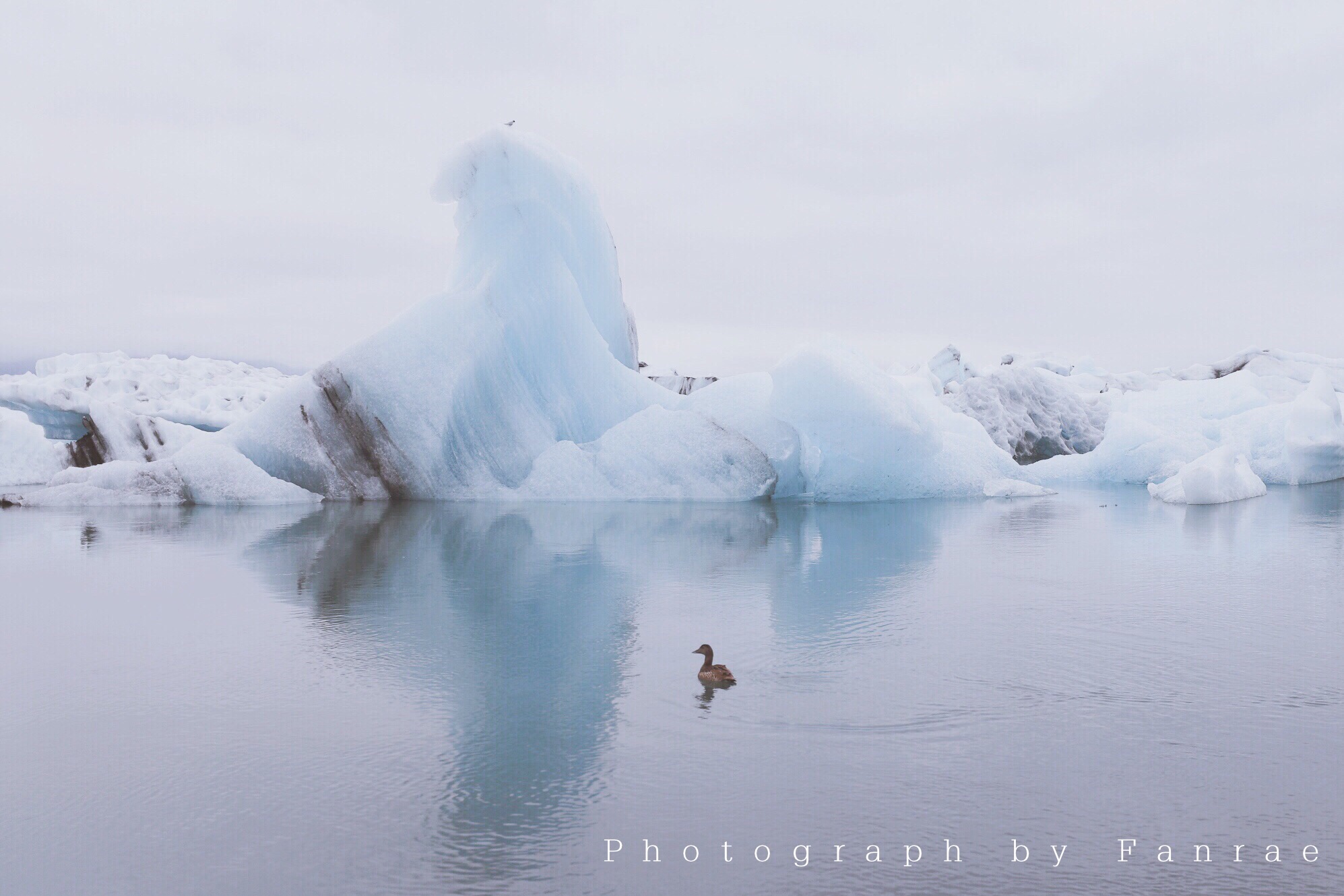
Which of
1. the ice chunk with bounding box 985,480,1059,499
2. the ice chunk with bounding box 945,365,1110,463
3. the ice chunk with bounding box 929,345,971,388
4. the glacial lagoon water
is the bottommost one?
the glacial lagoon water

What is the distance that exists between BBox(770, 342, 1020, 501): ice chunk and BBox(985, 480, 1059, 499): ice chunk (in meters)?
0.37

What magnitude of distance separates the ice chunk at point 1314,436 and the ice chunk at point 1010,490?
7.91 meters

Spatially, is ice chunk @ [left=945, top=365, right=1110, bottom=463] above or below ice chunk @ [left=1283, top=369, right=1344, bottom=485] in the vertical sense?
above

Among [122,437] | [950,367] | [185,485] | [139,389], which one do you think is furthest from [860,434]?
[139,389]

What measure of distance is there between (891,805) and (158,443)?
24.2 metres

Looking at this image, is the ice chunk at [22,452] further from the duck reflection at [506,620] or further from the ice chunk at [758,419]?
the ice chunk at [758,419]

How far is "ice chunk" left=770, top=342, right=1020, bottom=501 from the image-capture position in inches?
630

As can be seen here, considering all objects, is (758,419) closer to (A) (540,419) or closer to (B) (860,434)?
(B) (860,434)

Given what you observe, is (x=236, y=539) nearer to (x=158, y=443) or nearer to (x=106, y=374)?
(x=158, y=443)

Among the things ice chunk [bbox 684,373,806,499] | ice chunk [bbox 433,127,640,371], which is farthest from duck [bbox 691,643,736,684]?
ice chunk [bbox 433,127,640,371]

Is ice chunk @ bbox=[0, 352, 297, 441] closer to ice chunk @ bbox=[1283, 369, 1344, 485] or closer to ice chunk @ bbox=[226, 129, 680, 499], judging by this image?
ice chunk @ bbox=[226, 129, 680, 499]

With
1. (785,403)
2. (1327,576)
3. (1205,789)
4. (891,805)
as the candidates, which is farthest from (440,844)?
(785,403)

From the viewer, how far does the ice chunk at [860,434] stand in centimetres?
1599

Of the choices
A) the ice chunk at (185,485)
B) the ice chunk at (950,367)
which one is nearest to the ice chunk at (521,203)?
the ice chunk at (185,485)
